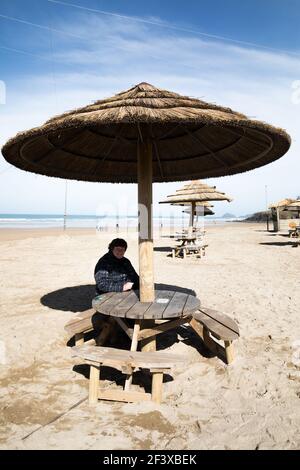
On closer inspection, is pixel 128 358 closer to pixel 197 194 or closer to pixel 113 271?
pixel 113 271

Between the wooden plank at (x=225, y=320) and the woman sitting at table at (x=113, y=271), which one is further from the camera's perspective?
the woman sitting at table at (x=113, y=271)

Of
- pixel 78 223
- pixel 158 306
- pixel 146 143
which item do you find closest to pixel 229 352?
pixel 158 306

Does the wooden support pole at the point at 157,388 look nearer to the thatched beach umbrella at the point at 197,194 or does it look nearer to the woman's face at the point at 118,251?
the woman's face at the point at 118,251

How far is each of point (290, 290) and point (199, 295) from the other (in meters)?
2.04

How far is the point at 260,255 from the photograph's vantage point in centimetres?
1304

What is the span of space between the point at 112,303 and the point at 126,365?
910 millimetres

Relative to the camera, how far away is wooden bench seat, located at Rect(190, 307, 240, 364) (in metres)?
3.52

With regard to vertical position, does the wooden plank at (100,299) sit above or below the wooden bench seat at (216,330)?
above

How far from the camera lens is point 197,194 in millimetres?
13461

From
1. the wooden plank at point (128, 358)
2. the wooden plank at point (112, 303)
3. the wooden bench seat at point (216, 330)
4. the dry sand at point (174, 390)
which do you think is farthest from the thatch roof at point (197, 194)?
the wooden plank at point (128, 358)

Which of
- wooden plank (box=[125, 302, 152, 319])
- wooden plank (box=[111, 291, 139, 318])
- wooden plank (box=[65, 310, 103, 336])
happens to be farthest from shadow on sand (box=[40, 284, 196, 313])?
wooden plank (box=[125, 302, 152, 319])

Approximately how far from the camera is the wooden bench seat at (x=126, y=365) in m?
2.80

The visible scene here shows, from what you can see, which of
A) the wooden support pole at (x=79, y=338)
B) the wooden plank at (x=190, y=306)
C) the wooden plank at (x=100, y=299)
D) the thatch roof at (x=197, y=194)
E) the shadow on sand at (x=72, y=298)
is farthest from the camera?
the thatch roof at (x=197, y=194)
